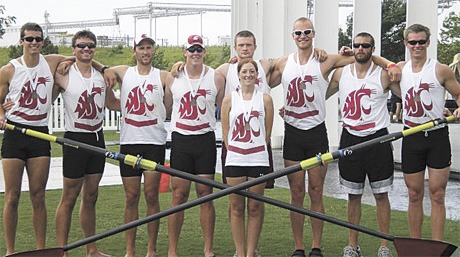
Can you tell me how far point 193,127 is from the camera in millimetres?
6344

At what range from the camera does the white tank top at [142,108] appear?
634 centimetres

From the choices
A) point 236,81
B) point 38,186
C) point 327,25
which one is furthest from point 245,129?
point 327,25

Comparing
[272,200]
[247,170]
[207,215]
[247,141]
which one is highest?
[247,141]

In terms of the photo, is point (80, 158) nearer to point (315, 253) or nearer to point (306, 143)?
point (306, 143)

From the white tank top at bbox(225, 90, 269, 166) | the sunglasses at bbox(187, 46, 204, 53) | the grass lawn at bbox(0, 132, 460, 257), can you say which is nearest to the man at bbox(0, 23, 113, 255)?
the grass lawn at bbox(0, 132, 460, 257)

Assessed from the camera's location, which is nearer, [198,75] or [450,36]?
[198,75]

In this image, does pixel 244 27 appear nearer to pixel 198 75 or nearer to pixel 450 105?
pixel 450 105

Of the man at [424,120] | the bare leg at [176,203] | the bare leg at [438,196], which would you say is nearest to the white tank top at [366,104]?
the man at [424,120]

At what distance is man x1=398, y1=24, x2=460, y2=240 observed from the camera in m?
6.18

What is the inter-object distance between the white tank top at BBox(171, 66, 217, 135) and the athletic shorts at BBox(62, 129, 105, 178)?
2.27ft

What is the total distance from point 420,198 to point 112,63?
58.2 metres

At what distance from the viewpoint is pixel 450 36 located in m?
41.3

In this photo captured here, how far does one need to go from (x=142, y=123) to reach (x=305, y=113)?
1373 mm

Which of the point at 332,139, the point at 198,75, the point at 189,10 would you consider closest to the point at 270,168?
the point at 198,75
